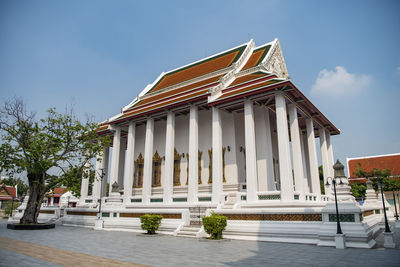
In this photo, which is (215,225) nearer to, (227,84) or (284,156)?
(284,156)

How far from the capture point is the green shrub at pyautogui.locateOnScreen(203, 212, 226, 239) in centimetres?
1088

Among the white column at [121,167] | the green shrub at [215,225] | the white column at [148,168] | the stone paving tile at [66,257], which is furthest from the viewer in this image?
the white column at [121,167]

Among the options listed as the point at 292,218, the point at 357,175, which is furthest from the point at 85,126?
the point at 357,175

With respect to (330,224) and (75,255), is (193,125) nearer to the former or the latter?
(330,224)

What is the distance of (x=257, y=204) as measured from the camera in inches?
544

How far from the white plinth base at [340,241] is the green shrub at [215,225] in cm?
404

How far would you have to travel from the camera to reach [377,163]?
3116 cm

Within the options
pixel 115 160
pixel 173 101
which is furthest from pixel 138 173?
pixel 173 101

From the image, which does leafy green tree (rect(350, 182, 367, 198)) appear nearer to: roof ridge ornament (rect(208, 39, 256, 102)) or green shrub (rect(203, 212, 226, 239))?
roof ridge ornament (rect(208, 39, 256, 102))

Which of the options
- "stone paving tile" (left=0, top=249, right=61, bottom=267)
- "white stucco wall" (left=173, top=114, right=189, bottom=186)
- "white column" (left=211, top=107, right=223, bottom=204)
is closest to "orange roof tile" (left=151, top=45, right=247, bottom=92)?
"white stucco wall" (left=173, top=114, right=189, bottom=186)

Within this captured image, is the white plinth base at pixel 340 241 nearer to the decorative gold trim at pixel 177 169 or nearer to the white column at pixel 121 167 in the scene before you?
the decorative gold trim at pixel 177 169

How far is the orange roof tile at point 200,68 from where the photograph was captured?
916 inches

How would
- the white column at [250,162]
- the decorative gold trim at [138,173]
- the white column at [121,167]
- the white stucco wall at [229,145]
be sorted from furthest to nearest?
the white column at [121,167]
the decorative gold trim at [138,173]
the white stucco wall at [229,145]
the white column at [250,162]


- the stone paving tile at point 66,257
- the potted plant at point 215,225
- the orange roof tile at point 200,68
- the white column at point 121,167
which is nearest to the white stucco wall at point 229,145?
the orange roof tile at point 200,68
